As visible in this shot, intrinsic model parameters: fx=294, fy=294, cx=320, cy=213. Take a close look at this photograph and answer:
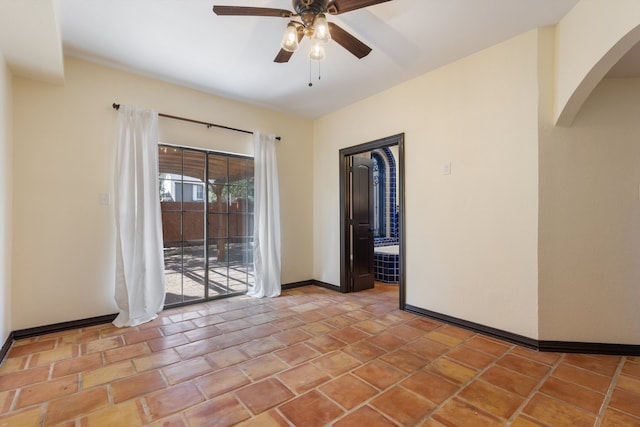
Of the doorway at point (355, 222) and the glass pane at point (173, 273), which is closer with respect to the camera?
the glass pane at point (173, 273)

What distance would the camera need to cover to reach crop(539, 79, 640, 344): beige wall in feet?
7.89

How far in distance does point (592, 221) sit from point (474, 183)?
3.06 ft

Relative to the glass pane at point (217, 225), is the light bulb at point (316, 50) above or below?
above

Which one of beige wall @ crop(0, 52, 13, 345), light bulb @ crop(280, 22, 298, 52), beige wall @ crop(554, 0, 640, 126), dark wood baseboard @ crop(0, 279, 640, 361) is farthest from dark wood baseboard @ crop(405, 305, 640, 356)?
beige wall @ crop(0, 52, 13, 345)

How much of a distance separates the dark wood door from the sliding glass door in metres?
1.52

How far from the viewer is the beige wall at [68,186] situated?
8.77ft

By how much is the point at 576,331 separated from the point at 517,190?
125 centimetres

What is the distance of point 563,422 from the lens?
160 cm

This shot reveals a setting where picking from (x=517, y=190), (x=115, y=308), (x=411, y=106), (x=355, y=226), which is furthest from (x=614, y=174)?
(x=115, y=308)

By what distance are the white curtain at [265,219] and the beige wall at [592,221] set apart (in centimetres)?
301

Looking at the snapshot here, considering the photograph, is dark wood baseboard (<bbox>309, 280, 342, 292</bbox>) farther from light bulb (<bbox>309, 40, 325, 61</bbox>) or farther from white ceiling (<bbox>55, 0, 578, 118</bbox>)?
light bulb (<bbox>309, 40, 325, 61</bbox>)

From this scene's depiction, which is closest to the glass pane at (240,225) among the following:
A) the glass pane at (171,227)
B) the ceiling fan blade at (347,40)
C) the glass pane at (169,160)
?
the glass pane at (171,227)

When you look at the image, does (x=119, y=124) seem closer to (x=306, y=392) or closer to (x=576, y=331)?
(x=306, y=392)

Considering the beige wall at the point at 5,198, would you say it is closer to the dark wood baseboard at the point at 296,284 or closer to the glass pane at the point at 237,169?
the glass pane at the point at 237,169
